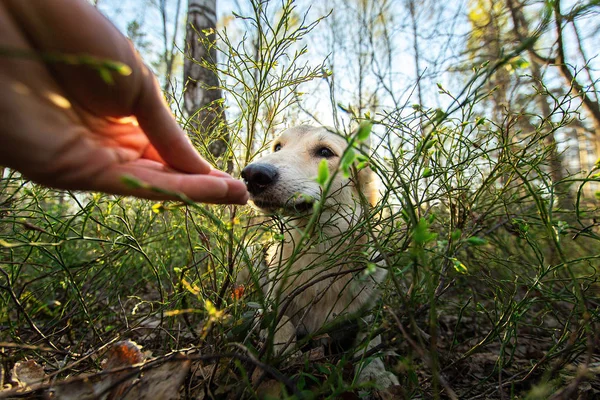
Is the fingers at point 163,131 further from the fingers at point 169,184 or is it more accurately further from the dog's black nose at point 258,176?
the dog's black nose at point 258,176

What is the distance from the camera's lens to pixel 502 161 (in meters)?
1.56

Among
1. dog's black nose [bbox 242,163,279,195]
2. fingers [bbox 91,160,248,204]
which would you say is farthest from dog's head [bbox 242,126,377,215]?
fingers [bbox 91,160,248,204]

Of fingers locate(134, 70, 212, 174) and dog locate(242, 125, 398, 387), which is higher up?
fingers locate(134, 70, 212, 174)

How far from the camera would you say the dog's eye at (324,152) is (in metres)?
2.63

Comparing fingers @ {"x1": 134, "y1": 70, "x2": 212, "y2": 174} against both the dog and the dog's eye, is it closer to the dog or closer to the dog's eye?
the dog

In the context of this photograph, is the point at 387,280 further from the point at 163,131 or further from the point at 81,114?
the point at 81,114

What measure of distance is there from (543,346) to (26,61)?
137 inches

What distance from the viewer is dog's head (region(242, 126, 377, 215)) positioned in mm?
1982

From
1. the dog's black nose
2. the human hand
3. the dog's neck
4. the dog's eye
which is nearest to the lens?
the human hand

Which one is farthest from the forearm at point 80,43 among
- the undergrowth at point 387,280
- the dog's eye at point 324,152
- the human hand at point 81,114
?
the dog's eye at point 324,152

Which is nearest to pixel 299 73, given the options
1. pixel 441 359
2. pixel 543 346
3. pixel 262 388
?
pixel 262 388

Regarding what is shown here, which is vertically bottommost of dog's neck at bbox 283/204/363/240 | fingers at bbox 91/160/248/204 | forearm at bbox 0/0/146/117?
dog's neck at bbox 283/204/363/240

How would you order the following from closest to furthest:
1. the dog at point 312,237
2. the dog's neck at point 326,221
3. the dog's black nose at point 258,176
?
the dog's neck at point 326,221 < the dog at point 312,237 < the dog's black nose at point 258,176

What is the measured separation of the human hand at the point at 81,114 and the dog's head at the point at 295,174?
1.89 feet
